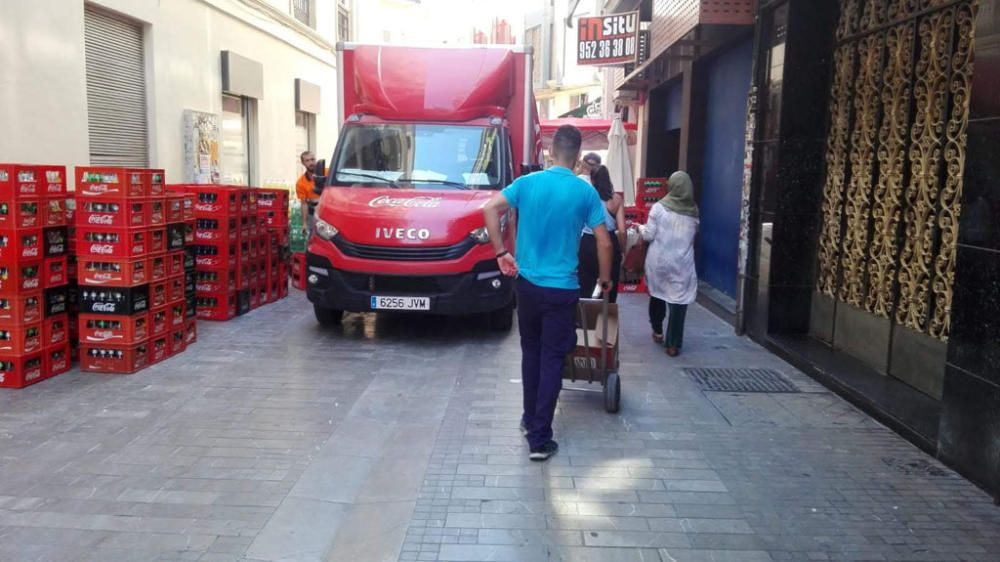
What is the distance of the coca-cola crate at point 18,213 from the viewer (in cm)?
593

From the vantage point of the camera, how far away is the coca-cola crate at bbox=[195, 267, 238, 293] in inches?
345

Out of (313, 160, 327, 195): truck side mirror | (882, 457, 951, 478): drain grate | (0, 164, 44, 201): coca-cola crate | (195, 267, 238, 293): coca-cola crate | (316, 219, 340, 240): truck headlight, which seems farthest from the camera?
(313, 160, 327, 195): truck side mirror

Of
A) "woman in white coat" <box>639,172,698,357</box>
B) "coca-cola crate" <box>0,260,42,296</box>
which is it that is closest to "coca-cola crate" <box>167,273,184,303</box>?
"coca-cola crate" <box>0,260,42,296</box>

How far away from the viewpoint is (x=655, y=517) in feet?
13.1

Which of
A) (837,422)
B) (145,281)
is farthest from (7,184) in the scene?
(837,422)

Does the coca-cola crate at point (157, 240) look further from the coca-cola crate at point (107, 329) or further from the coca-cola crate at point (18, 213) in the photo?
the coca-cola crate at point (18, 213)

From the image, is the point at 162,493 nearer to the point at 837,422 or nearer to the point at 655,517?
the point at 655,517

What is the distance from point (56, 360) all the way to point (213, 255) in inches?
96.1

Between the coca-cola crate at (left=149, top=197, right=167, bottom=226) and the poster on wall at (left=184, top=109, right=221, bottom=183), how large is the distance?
20.2 ft

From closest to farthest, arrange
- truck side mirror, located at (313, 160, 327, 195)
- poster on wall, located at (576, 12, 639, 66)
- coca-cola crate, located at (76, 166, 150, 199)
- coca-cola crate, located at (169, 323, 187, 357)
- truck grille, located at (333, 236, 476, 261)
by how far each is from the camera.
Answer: coca-cola crate, located at (76, 166, 150, 199), coca-cola crate, located at (169, 323, 187, 357), truck grille, located at (333, 236, 476, 261), truck side mirror, located at (313, 160, 327, 195), poster on wall, located at (576, 12, 639, 66)

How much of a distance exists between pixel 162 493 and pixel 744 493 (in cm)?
312

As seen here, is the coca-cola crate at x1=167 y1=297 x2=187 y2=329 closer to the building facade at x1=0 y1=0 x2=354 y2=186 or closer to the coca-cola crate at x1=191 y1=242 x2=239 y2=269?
the coca-cola crate at x1=191 y1=242 x2=239 y2=269

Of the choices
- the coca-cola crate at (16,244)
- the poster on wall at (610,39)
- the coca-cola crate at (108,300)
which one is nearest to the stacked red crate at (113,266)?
the coca-cola crate at (108,300)

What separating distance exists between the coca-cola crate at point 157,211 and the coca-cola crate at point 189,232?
498 millimetres
